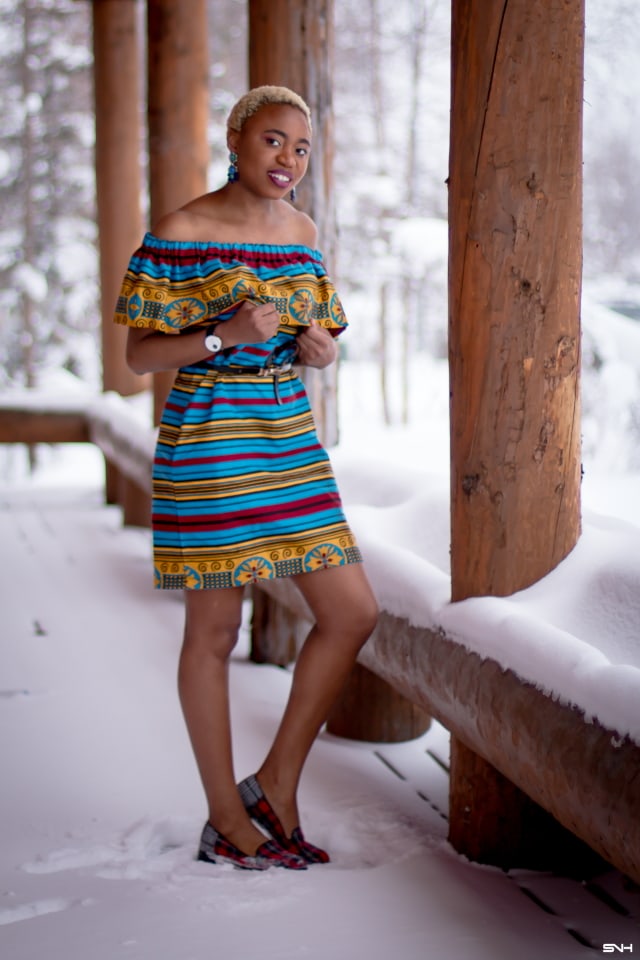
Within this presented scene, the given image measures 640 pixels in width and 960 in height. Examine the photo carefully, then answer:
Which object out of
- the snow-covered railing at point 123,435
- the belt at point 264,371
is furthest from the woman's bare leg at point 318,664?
the snow-covered railing at point 123,435

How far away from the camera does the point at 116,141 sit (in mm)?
6781

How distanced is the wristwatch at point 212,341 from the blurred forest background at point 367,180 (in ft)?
2.94

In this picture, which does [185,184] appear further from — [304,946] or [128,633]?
[304,946]

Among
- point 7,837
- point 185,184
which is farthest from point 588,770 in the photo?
point 185,184

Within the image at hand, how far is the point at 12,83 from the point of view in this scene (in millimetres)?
12586

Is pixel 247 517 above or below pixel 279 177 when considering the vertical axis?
below

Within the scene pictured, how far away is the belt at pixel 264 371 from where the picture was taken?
2244 millimetres

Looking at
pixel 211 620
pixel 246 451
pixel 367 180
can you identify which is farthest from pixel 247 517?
pixel 367 180

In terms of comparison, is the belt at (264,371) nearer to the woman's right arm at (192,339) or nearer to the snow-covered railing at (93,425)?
the woman's right arm at (192,339)

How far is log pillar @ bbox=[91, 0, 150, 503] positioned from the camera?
670 centimetres

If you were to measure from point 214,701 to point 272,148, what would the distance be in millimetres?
1118

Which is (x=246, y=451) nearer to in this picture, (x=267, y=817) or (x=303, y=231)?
(x=303, y=231)

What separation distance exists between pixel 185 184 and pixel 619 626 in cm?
362

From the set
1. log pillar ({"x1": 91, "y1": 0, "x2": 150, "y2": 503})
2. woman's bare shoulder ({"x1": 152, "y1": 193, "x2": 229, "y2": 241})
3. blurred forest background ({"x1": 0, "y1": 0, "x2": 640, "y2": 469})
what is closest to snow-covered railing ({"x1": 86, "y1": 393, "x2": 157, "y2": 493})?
log pillar ({"x1": 91, "y1": 0, "x2": 150, "y2": 503})
